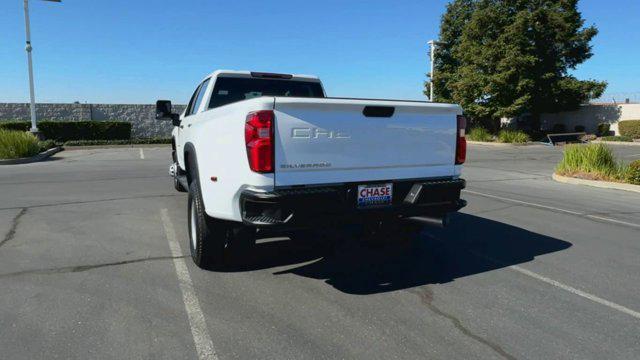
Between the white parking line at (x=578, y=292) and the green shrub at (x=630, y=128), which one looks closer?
the white parking line at (x=578, y=292)

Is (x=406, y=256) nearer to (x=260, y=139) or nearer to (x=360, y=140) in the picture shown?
(x=360, y=140)

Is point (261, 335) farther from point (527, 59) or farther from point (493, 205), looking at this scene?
point (527, 59)

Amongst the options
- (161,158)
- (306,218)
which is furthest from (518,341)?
(161,158)

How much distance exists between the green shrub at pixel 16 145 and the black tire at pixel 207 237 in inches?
582

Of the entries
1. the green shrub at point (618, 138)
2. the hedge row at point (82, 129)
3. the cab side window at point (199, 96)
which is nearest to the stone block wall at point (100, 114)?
the hedge row at point (82, 129)

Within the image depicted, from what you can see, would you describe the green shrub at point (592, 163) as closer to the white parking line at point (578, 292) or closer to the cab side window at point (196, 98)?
the white parking line at point (578, 292)

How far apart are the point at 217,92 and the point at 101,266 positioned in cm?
261

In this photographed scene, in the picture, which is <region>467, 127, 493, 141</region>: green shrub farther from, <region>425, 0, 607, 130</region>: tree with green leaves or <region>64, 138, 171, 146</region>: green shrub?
<region>64, 138, 171, 146</region>: green shrub

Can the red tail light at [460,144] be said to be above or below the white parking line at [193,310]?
above

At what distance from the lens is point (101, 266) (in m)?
4.78

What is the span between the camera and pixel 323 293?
4.13 metres

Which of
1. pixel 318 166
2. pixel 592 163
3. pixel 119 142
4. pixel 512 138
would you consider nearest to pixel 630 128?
pixel 512 138

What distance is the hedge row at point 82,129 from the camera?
2416cm

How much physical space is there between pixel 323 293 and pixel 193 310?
1147 millimetres
